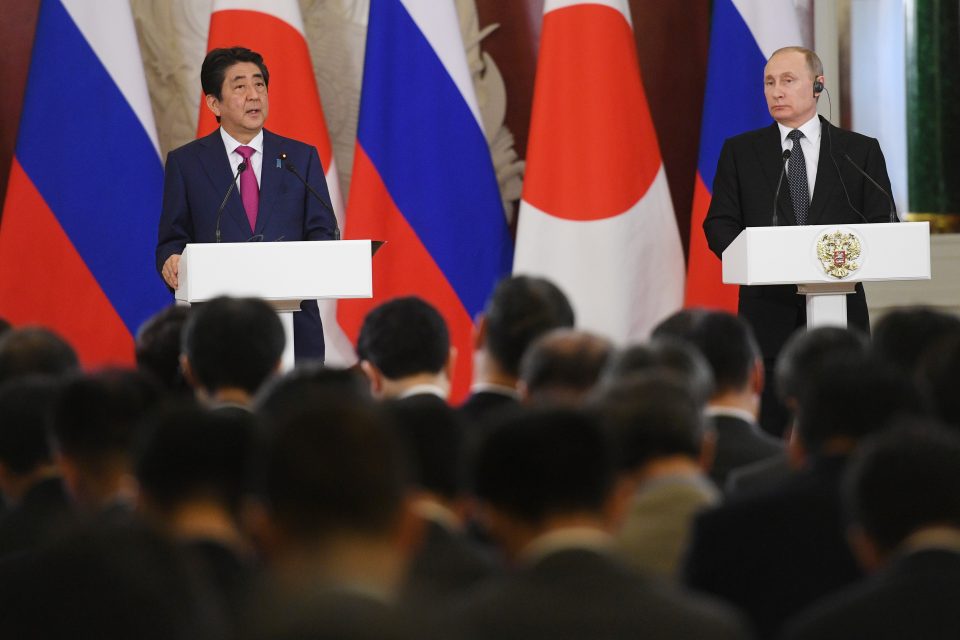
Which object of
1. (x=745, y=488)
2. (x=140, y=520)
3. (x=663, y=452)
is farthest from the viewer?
(x=745, y=488)

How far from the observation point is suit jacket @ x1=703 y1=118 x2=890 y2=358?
5602mm

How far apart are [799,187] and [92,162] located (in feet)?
10.6

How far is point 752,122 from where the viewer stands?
7113 millimetres

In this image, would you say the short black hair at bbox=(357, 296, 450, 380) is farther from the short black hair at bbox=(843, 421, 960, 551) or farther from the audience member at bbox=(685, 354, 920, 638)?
the short black hair at bbox=(843, 421, 960, 551)

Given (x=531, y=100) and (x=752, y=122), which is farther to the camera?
(x=531, y=100)

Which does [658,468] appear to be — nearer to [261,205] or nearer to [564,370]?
[564,370]

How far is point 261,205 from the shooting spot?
225 inches

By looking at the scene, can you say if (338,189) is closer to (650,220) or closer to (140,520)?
(650,220)

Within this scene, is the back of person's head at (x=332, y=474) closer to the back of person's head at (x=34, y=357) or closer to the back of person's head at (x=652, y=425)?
the back of person's head at (x=652, y=425)

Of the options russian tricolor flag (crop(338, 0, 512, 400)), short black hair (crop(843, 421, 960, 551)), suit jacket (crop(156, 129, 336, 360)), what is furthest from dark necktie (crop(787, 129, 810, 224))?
short black hair (crop(843, 421, 960, 551))

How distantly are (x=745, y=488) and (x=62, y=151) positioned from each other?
4825 mm

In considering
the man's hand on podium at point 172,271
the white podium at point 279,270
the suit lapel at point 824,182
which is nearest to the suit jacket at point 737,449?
the white podium at point 279,270

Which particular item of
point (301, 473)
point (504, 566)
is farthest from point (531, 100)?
point (301, 473)

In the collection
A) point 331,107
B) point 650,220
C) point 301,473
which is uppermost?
point 331,107
